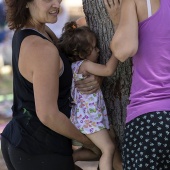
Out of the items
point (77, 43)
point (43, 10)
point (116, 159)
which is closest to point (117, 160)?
point (116, 159)

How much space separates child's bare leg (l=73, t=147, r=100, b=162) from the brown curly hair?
816 millimetres

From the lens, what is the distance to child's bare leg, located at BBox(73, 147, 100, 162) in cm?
319

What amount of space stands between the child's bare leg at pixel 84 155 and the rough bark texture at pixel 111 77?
17 cm

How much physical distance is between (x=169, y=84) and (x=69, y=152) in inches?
29.2

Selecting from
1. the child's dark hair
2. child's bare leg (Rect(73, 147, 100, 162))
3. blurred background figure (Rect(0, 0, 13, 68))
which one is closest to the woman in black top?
the child's dark hair

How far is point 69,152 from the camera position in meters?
2.93

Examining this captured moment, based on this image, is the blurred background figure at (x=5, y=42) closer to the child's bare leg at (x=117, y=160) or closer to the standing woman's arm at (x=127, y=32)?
the child's bare leg at (x=117, y=160)

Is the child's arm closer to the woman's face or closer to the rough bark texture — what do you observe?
the rough bark texture

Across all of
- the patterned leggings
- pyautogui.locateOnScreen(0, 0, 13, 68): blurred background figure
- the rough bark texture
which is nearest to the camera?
the patterned leggings

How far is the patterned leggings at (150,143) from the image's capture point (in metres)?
2.41

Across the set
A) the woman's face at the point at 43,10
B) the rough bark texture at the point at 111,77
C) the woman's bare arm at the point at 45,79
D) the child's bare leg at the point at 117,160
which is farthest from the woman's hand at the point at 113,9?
the child's bare leg at the point at 117,160

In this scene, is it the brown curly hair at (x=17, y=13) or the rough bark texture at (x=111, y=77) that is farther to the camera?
the rough bark texture at (x=111, y=77)

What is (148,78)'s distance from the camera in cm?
249

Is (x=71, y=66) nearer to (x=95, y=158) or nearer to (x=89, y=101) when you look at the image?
(x=89, y=101)
